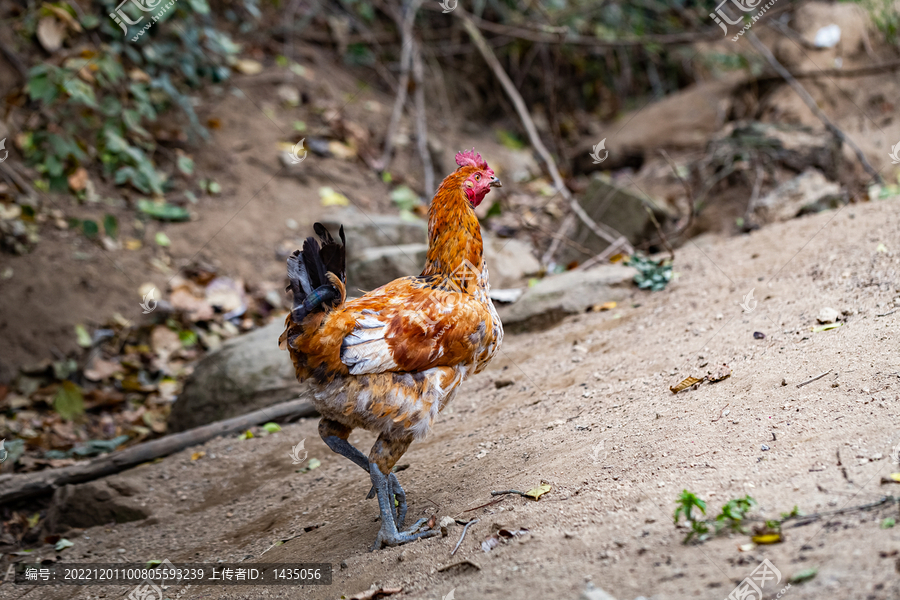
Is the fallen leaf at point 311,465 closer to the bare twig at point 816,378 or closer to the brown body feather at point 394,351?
the brown body feather at point 394,351

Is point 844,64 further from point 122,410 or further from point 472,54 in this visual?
point 122,410

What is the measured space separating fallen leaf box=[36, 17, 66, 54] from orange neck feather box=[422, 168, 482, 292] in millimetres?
4624

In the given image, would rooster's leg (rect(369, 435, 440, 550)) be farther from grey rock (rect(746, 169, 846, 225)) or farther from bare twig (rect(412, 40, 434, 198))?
bare twig (rect(412, 40, 434, 198))

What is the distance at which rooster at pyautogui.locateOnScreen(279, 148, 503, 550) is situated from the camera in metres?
3.21

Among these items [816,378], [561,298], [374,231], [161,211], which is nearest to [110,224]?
[161,211]

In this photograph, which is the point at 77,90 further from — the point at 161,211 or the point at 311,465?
the point at 311,465

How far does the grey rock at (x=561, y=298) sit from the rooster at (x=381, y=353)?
74.9 inches

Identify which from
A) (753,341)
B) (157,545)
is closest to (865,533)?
(753,341)

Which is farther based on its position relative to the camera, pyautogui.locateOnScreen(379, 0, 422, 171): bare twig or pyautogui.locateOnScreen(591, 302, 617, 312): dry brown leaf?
pyautogui.locateOnScreen(379, 0, 422, 171): bare twig

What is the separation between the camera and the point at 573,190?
8719mm

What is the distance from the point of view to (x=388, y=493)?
10.6 feet

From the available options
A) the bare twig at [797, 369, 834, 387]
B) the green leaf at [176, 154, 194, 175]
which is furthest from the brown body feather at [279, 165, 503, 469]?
the green leaf at [176, 154, 194, 175]

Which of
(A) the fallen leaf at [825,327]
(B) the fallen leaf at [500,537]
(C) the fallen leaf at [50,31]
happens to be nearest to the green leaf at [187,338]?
(C) the fallen leaf at [50,31]

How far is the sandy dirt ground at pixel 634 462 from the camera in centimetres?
→ 230
